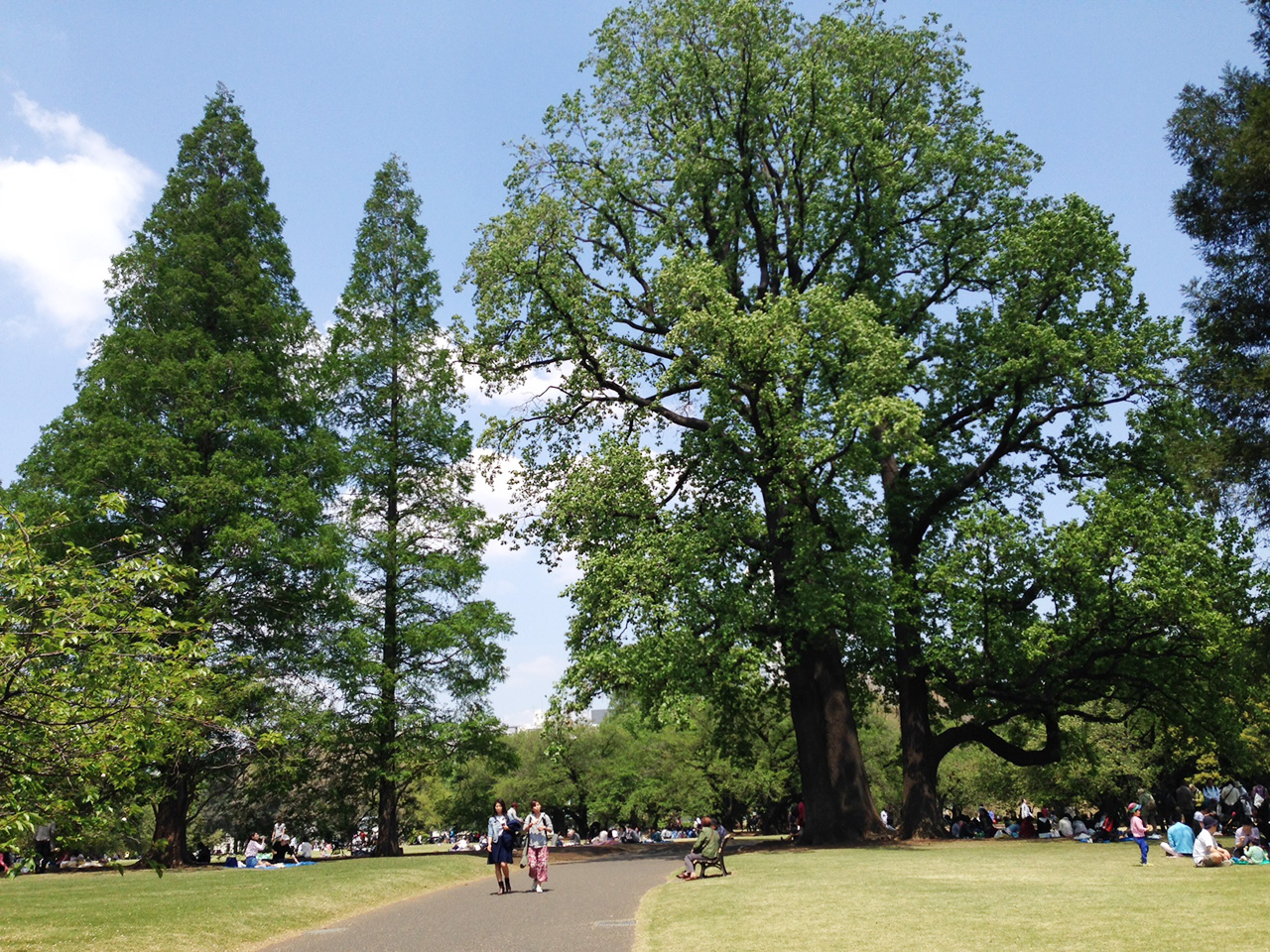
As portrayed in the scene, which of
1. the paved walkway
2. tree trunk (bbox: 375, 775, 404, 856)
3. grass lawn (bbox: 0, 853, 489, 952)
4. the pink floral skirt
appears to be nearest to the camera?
the paved walkway

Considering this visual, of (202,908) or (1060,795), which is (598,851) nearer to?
(202,908)

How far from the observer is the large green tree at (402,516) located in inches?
1297

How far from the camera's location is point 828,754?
26.7 meters

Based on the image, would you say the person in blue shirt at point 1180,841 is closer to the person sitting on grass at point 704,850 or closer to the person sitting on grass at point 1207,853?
the person sitting on grass at point 1207,853

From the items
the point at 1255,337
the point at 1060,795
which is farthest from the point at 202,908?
the point at 1060,795

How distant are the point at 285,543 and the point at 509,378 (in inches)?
330

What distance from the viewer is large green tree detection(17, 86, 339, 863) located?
2772 cm

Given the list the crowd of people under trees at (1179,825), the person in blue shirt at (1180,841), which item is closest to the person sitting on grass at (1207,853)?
the crowd of people under trees at (1179,825)

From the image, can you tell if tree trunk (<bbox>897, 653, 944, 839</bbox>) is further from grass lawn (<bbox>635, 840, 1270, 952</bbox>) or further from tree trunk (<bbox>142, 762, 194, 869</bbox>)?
tree trunk (<bbox>142, 762, 194, 869</bbox>)

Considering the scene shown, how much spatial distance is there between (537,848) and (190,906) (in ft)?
22.3

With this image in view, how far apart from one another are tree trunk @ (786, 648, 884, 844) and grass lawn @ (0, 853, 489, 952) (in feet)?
33.1

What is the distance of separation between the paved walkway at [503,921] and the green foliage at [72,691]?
500cm

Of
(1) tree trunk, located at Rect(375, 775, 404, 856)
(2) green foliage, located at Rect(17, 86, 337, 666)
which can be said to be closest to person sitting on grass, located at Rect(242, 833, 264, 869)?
(1) tree trunk, located at Rect(375, 775, 404, 856)

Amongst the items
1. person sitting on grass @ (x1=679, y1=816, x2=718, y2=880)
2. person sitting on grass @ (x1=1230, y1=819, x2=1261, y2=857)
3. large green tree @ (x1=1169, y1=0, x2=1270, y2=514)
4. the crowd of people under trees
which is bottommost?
the crowd of people under trees
